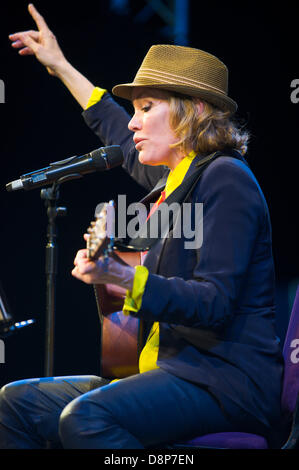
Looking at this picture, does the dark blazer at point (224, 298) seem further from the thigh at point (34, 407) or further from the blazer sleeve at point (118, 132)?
the blazer sleeve at point (118, 132)

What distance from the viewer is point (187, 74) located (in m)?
1.94

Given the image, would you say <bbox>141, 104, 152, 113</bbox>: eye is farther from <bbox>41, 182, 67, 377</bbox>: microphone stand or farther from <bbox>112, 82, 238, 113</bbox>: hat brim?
<bbox>41, 182, 67, 377</bbox>: microphone stand

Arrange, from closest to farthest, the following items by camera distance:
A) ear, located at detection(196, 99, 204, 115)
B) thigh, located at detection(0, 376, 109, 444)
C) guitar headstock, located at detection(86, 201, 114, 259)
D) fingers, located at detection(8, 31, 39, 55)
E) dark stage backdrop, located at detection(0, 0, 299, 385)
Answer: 1. guitar headstock, located at detection(86, 201, 114, 259)
2. thigh, located at detection(0, 376, 109, 444)
3. ear, located at detection(196, 99, 204, 115)
4. fingers, located at detection(8, 31, 39, 55)
5. dark stage backdrop, located at detection(0, 0, 299, 385)

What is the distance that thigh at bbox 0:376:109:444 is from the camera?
1.85m

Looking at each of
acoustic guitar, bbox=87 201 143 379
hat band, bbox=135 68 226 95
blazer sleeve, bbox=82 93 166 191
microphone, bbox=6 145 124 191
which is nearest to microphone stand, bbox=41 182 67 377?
microphone, bbox=6 145 124 191

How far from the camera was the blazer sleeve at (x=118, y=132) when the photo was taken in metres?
2.59

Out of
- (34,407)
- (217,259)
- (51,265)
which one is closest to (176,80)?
(217,259)

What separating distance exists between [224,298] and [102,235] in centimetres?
44

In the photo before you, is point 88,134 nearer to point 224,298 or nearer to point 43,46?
point 43,46

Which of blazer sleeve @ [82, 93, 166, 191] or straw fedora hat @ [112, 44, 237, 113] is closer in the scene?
straw fedora hat @ [112, 44, 237, 113]

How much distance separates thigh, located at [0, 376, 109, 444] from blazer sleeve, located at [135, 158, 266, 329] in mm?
602
